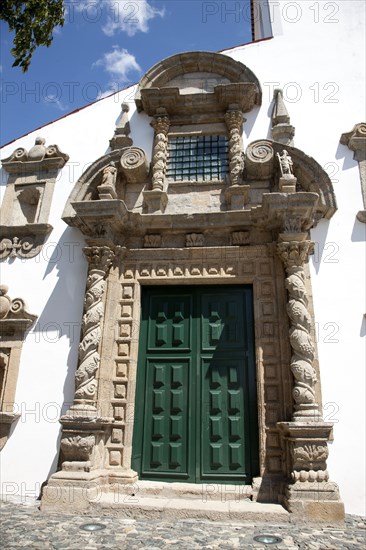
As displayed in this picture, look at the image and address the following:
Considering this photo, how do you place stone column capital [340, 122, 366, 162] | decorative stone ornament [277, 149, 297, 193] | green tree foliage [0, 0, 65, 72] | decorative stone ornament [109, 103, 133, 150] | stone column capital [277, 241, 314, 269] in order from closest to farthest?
green tree foliage [0, 0, 65, 72] < stone column capital [277, 241, 314, 269] < decorative stone ornament [277, 149, 297, 193] < stone column capital [340, 122, 366, 162] < decorative stone ornament [109, 103, 133, 150]

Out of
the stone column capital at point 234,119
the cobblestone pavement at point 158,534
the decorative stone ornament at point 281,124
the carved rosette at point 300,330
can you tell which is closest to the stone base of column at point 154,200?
the stone column capital at point 234,119

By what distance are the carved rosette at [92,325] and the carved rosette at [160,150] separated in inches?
58.2

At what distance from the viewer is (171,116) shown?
730cm

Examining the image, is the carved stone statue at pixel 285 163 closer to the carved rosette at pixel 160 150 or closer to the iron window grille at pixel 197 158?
the iron window grille at pixel 197 158

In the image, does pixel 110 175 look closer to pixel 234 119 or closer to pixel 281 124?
pixel 234 119

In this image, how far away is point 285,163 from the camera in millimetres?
5934

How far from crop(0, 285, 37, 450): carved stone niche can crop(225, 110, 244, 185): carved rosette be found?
372cm

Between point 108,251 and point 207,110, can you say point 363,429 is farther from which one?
point 207,110

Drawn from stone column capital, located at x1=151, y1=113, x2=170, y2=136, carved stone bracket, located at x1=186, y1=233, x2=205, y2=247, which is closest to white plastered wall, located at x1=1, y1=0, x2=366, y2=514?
stone column capital, located at x1=151, y1=113, x2=170, y2=136

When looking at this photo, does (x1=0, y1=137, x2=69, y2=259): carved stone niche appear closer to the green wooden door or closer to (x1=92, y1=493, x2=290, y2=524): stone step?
the green wooden door

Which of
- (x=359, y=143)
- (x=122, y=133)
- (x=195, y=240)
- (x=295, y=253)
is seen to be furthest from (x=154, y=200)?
(x=359, y=143)

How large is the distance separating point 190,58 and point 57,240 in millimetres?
4265

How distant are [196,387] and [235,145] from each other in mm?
3869

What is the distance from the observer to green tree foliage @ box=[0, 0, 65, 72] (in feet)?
9.29
